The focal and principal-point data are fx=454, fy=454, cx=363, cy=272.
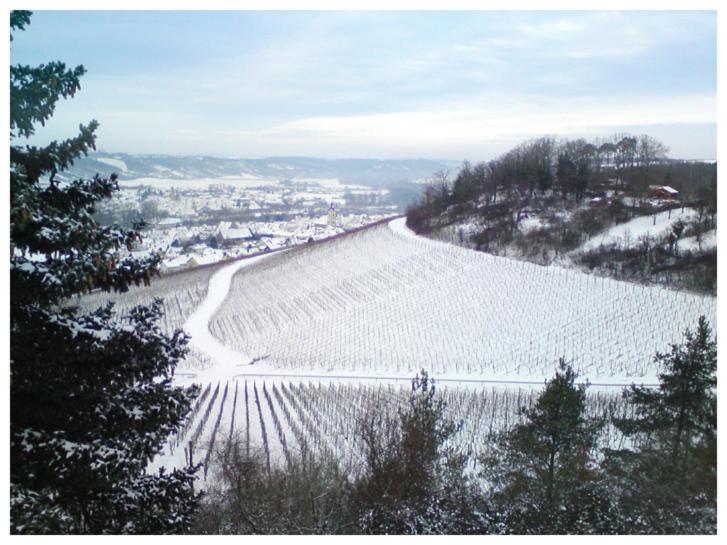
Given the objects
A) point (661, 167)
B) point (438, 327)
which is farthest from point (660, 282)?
point (438, 327)

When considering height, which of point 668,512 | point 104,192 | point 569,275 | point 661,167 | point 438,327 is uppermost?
point 661,167

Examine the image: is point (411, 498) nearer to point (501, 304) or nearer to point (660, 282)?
point (501, 304)

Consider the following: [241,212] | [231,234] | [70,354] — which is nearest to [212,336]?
[231,234]

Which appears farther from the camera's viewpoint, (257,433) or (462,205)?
(462,205)

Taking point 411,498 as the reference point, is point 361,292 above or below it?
above

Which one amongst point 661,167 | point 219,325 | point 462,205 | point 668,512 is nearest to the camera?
point 668,512

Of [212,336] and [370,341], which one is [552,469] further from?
[212,336]

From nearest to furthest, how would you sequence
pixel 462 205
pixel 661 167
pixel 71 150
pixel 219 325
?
pixel 71 150 → pixel 219 325 → pixel 661 167 → pixel 462 205

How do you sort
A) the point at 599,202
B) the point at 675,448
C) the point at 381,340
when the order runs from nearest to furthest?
1. the point at 675,448
2. the point at 381,340
3. the point at 599,202
